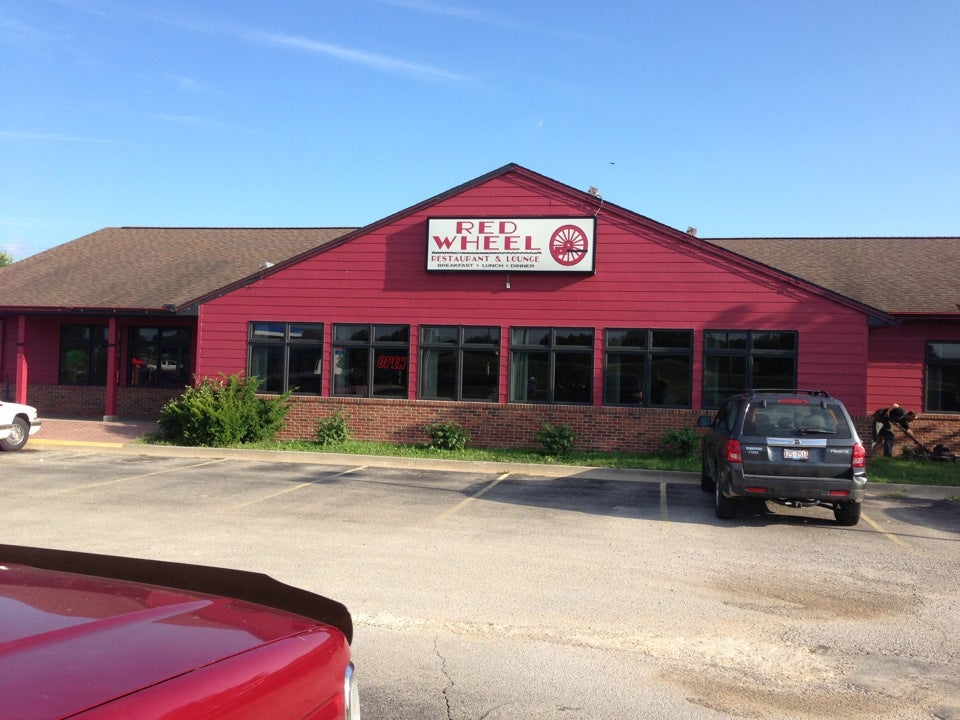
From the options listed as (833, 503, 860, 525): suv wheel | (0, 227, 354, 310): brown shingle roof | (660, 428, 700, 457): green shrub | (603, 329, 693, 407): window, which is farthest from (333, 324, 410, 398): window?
(833, 503, 860, 525): suv wheel

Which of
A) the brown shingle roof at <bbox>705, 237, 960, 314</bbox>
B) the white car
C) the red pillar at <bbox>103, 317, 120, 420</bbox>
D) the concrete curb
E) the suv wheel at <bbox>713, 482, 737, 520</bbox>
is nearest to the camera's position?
the suv wheel at <bbox>713, 482, 737, 520</bbox>

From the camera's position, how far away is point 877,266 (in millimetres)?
21578

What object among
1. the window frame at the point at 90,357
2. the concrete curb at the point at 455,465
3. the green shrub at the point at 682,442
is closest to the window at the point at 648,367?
the green shrub at the point at 682,442

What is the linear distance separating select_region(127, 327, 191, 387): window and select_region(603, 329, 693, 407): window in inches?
498

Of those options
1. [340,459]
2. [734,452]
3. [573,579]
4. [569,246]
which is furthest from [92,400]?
[573,579]

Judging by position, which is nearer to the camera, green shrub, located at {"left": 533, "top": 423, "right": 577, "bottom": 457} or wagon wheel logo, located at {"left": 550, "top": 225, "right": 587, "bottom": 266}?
green shrub, located at {"left": 533, "top": 423, "right": 577, "bottom": 457}

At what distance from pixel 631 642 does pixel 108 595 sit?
4235 millimetres

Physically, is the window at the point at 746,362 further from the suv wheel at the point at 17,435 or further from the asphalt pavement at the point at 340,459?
the suv wheel at the point at 17,435

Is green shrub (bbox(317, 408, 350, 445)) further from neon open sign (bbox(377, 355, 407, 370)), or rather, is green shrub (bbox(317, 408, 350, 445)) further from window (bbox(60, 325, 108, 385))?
window (bbox(60, 325, 108, 385))

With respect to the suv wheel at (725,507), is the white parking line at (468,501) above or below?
below

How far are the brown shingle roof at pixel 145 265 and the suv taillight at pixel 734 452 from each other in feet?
51.0

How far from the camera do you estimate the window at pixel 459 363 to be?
18.8 meters

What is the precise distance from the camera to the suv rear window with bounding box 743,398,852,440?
10445mm

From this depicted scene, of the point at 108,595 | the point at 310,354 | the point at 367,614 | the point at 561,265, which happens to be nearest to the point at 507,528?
the point at 367,614
